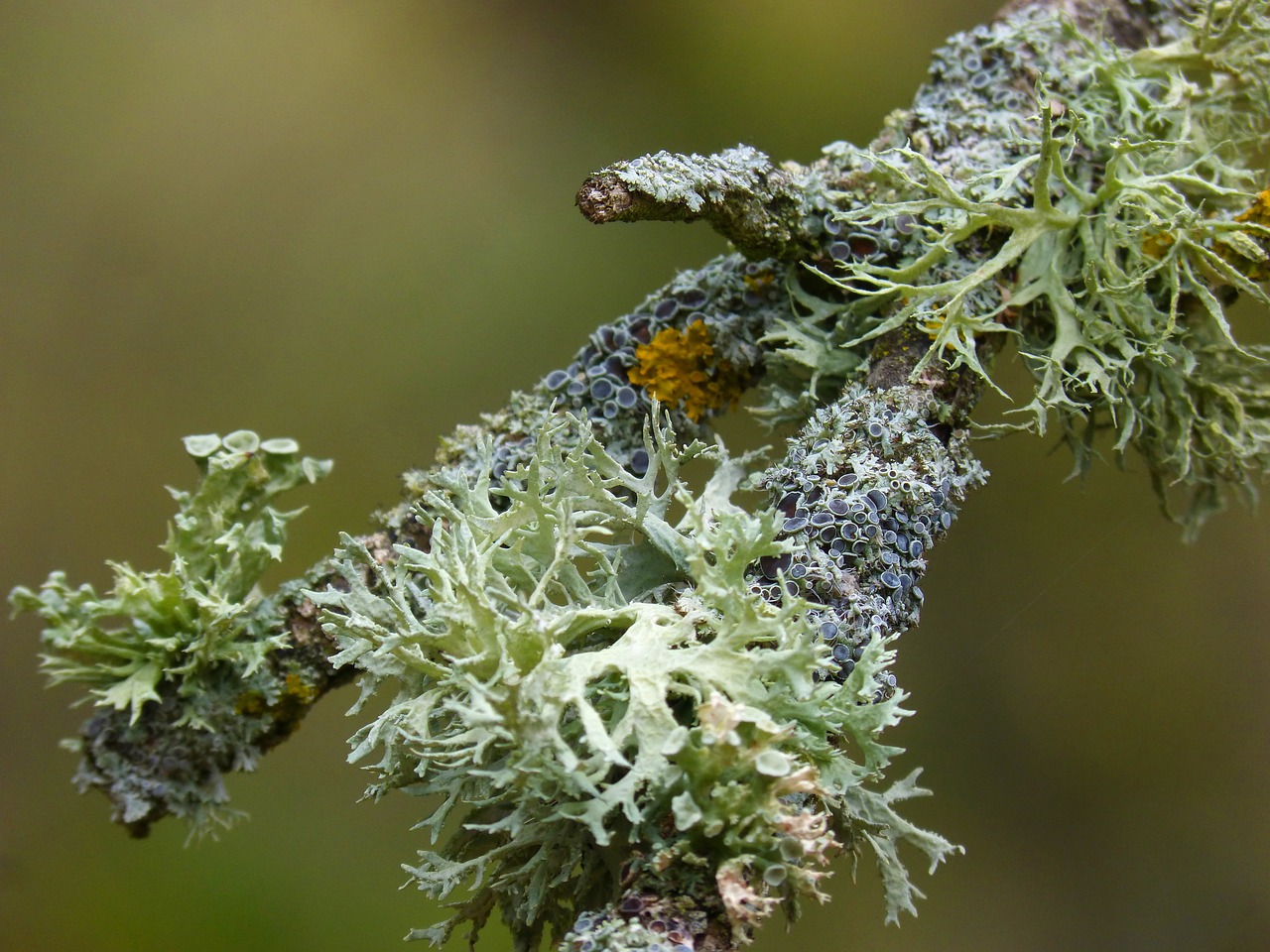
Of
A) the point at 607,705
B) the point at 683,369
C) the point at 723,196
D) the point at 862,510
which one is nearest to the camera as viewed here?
the point at 607,705

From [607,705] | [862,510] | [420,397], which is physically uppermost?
[420,397]

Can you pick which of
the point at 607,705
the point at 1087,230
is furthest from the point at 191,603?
the point at 1087,230

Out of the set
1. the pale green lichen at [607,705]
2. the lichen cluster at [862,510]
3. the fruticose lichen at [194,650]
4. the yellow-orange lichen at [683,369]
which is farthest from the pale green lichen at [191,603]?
the lichen cluster at [862,510]

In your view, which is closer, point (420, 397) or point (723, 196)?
point (723, 196)

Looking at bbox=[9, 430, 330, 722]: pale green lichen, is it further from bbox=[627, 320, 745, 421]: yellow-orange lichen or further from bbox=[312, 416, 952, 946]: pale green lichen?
bbox=[627, 320, 745, 421]: yellow-orange lichen

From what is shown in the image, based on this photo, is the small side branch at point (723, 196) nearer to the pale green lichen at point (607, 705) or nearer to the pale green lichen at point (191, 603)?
the pale green lichen at point (607, 705)

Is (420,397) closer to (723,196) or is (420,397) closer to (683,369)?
(683,369)
